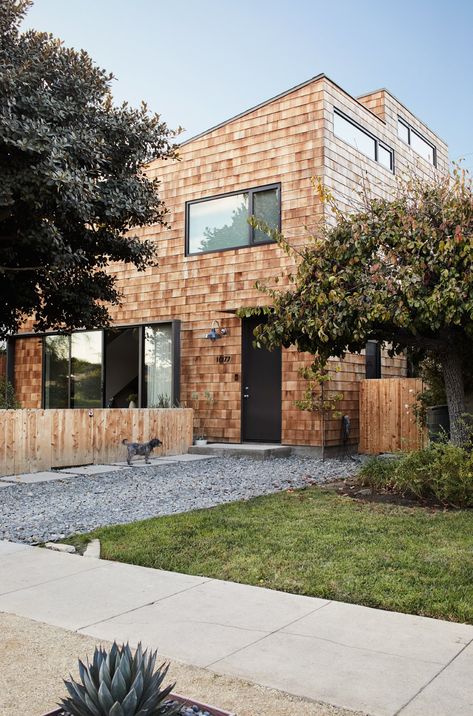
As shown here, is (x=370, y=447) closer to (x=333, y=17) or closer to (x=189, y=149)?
(x=189, y=149)

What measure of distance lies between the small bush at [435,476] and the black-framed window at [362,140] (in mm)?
7322

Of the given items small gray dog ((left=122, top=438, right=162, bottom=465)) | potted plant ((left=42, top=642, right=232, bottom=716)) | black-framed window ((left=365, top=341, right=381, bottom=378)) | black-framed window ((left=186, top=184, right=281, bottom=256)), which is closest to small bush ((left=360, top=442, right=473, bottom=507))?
small gray dog ((left=122, top=438, right=162, bottom=465))

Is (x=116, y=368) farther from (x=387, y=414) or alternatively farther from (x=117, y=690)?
(x=117, y=690)

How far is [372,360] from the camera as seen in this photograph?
1309 cm

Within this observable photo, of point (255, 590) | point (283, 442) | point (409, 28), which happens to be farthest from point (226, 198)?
point (255, 590)

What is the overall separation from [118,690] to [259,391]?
10.5 meters

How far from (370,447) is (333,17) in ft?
34.6

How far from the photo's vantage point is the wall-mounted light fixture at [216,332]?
12688 mm

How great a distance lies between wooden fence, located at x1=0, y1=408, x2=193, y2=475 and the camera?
9.16 m

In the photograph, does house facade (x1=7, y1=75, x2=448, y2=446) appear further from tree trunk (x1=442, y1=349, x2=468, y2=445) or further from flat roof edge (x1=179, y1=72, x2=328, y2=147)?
tree trunk (x1=442, y1=349, x2=468, y2=445)

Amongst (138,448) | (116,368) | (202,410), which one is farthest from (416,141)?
(138,448)

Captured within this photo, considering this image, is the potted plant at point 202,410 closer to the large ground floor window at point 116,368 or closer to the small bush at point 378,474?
the large ground floor window at point 116,368

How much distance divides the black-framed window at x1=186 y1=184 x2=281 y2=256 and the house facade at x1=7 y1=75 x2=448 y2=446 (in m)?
0.02

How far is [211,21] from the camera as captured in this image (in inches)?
623
